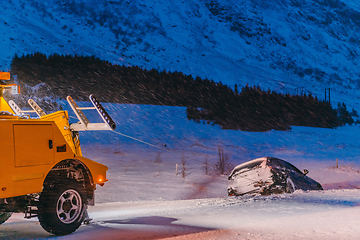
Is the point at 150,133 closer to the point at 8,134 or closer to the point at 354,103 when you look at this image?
the point at 8,134

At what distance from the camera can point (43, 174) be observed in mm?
6211

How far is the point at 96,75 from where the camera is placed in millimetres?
44000

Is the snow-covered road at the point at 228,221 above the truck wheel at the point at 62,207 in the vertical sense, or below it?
below

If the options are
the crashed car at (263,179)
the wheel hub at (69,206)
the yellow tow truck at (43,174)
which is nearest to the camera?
the yellow tow truck at (43,174)

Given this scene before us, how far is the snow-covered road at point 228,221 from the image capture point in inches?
248

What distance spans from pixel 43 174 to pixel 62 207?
72cm

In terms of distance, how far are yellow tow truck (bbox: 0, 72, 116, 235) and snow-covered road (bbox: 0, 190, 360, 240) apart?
1.45 ft

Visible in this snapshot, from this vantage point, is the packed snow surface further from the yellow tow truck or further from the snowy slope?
the snowy slope

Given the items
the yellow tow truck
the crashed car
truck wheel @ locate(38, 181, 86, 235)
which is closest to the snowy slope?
the crashed car

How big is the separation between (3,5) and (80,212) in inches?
2393

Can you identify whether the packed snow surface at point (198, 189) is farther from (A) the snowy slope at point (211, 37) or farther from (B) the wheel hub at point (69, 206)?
(A) the snowy slope at point (211, 37)

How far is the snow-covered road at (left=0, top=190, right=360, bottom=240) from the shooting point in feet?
20.7

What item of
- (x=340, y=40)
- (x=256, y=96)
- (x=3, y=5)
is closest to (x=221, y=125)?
(x=256, y=96)

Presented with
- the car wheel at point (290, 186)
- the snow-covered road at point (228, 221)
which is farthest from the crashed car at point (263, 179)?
the snow-covered road at point (228, 221)
